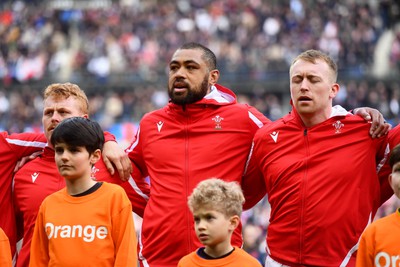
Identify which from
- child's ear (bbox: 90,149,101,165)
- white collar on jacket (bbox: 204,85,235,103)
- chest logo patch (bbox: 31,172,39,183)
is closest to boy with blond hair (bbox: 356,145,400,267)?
white collar on jacket (bbox: 204,85,235,103)

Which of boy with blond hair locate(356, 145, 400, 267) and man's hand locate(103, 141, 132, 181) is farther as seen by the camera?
man's hand locate(103, 141, 132, 181)

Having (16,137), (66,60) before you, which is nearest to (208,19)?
(66,60)

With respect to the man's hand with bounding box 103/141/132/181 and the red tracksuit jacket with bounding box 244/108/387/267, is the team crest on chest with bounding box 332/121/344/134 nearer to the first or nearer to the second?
the red tracksuit jacket with bounding box 244/108/387/267

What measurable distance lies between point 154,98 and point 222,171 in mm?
18861

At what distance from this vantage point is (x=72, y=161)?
20.4 ft

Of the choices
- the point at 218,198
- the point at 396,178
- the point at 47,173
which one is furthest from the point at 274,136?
the point at 47,173

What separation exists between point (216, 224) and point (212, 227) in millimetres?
32

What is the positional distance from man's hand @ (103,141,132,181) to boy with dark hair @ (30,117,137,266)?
2.11 ft

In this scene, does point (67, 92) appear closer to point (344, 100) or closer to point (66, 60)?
point (344, 100)

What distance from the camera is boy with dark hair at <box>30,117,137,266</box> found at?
20.2 feet

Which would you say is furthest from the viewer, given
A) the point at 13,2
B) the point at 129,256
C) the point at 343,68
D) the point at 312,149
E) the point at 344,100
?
the point at 13,2

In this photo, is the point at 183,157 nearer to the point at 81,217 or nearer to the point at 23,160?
the point at 81,217

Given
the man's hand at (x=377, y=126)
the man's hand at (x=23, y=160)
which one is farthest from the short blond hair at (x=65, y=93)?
the man's hand at (x=377, y=126)

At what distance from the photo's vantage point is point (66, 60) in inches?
1153
